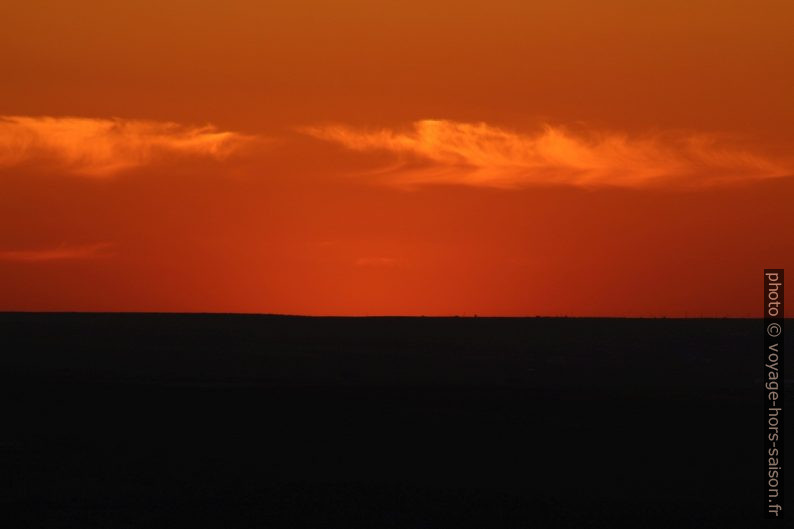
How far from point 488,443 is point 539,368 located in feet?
142

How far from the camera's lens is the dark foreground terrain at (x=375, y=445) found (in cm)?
3428

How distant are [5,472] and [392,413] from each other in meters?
18.4

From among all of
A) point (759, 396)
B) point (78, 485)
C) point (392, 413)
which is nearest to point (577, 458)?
point (392, 413)

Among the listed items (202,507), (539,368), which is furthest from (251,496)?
(539,368)

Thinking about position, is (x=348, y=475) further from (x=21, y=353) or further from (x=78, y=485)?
(x=21, y=353)

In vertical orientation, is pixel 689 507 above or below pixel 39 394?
below

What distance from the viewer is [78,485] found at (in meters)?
36.7

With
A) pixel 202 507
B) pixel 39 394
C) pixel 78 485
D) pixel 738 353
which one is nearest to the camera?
pixel 202 507

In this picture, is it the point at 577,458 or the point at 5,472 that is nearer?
the point at 5,472

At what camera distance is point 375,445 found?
44.8 m

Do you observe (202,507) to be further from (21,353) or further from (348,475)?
(21,353)

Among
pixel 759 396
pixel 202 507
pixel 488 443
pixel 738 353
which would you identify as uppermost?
pixel 738 353

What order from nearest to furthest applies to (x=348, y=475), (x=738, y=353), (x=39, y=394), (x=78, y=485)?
1. (x=78, y=485)
2. (x=348, y=475)
3. (x=39, y=394)
4. (x=738, y=353)

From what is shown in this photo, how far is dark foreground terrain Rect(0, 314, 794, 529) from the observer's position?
112ft
